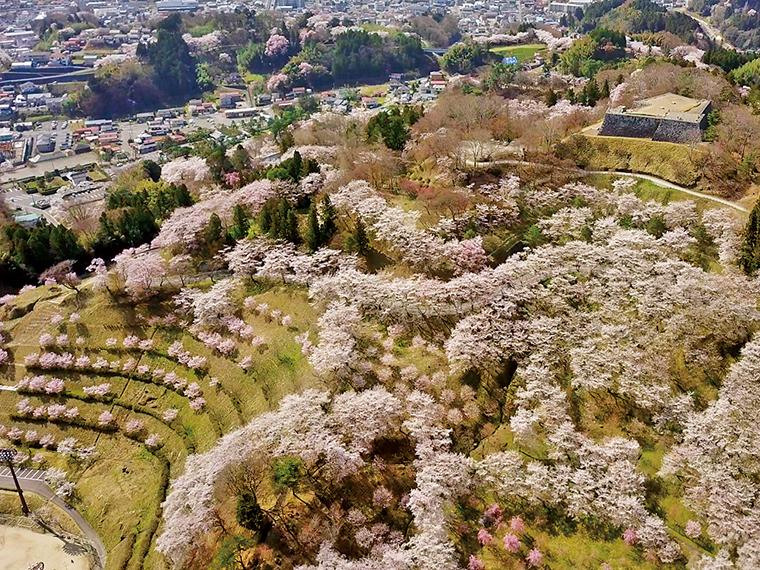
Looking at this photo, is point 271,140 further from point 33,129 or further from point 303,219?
point 33,129

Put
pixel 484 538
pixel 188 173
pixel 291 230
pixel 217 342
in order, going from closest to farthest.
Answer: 1. pixel 484 538
2. pixel 217 342
3. pixel 291 230
4. pixel 188 173

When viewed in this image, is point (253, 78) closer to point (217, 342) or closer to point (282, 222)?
point (282, 222)

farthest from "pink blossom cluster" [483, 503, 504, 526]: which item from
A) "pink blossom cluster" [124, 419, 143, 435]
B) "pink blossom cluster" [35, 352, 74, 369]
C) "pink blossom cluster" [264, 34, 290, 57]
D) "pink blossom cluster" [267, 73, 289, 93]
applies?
"pink blossom cluster" [264, 34, 290, 57]

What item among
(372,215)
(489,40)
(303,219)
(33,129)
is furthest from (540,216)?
(33,129)

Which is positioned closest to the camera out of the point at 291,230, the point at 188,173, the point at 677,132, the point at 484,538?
the point at 484,538

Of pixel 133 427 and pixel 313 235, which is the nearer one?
pixel 133 427

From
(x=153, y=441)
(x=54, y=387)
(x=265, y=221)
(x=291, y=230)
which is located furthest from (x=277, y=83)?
(x=153, y=441)

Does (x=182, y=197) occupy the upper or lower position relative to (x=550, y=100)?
lower

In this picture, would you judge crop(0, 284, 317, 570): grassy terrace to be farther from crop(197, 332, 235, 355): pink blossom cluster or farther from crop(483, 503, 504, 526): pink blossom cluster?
A: crop(483, 503, 504, 526): pink blossom cluster
